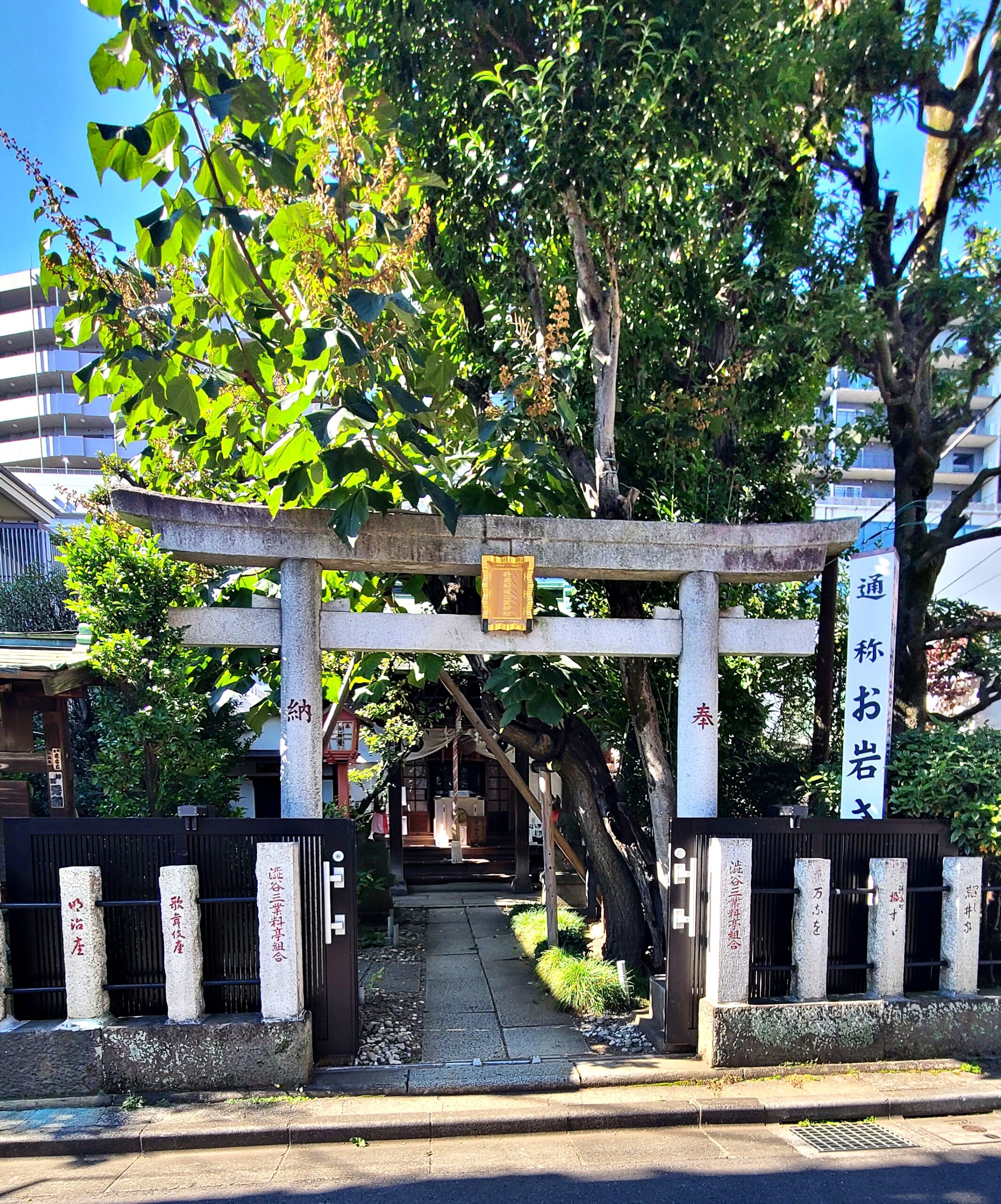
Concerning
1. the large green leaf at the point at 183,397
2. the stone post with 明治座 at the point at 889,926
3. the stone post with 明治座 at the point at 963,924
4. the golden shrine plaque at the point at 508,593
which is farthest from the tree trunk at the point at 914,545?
the large green leaf at the point at 183,397

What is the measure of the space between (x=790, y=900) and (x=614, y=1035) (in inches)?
84.4

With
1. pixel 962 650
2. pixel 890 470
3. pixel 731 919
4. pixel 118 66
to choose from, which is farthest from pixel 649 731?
pixel 890 470

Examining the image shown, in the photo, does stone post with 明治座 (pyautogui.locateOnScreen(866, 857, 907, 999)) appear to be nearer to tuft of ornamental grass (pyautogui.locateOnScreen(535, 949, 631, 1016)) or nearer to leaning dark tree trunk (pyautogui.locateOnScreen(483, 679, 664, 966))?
leaning dark tree trunk (pyautogui.locateOnScreen(483, 679, 664, 966))

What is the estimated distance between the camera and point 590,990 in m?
7.49

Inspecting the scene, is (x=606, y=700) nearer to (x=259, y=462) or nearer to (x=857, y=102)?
(x=259, y=462)

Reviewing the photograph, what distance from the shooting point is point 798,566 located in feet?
22.5

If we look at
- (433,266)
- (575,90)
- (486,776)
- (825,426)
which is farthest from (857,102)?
(486,776)

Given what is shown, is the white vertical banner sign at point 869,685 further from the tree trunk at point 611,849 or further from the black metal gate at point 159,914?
the black metal gate at point 159,914

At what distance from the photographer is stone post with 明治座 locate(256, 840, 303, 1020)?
577 centimetres

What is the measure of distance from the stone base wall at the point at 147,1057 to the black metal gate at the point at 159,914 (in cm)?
26

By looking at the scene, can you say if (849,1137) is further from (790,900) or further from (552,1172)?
(552,1172)

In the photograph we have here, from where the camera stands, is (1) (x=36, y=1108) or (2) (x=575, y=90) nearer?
(1) (x=36, y=1108)

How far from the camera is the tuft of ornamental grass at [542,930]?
9.33 metres

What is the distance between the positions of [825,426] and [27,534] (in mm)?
16298
